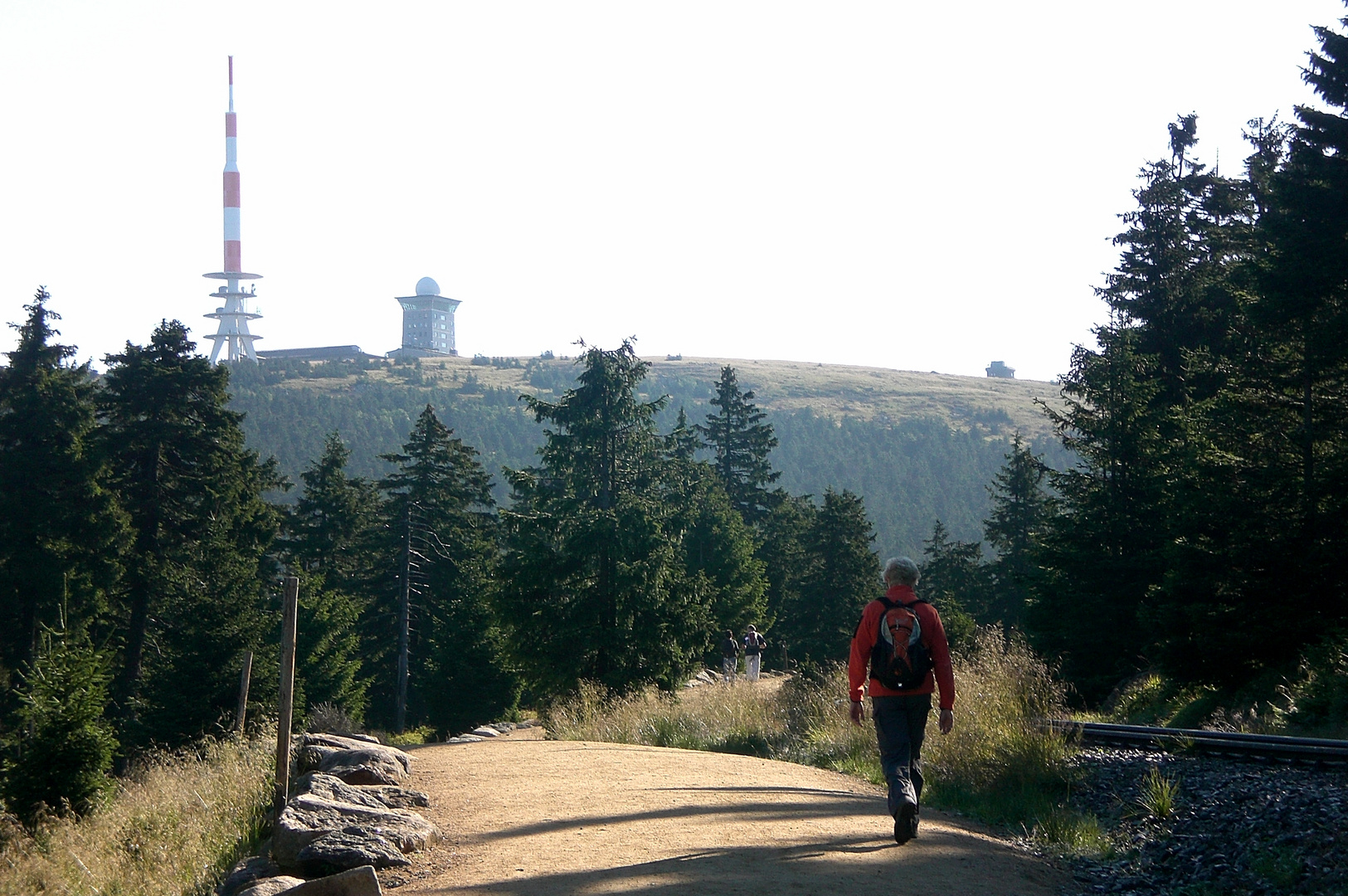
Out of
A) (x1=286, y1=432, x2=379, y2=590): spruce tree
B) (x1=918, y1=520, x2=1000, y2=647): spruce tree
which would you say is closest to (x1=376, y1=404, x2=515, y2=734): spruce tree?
(x1=286, y1=432, x2=379, y2=590): spruce tree

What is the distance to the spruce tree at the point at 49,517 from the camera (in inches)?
1190

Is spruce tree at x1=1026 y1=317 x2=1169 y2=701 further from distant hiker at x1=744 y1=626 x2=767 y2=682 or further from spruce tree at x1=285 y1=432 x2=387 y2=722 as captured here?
spruce tree at x1=285 y1=432 x2=387 y2=722

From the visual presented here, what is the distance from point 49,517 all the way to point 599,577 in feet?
51.6

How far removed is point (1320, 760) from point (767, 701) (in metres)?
7.31

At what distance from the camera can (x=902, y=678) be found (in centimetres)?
719

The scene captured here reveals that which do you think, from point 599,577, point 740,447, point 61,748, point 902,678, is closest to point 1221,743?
point 902,678

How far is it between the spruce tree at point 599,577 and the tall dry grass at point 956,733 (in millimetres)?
11683

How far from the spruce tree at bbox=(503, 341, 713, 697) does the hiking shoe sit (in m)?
19.8

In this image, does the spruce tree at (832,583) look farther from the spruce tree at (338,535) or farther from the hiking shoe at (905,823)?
the hiking shoe at (905,823)

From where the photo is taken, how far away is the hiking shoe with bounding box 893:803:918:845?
7.14 metres

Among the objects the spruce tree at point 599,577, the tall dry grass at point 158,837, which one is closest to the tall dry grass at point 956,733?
the tall dry grass at point 158,837

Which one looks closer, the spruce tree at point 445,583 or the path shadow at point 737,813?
the path shadow at point 737,813

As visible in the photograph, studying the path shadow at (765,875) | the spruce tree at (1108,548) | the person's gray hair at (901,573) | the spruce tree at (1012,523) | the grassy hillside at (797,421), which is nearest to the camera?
the path shadow at (765,875)

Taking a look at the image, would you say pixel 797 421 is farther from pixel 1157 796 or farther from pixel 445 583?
pixel 1157 796
